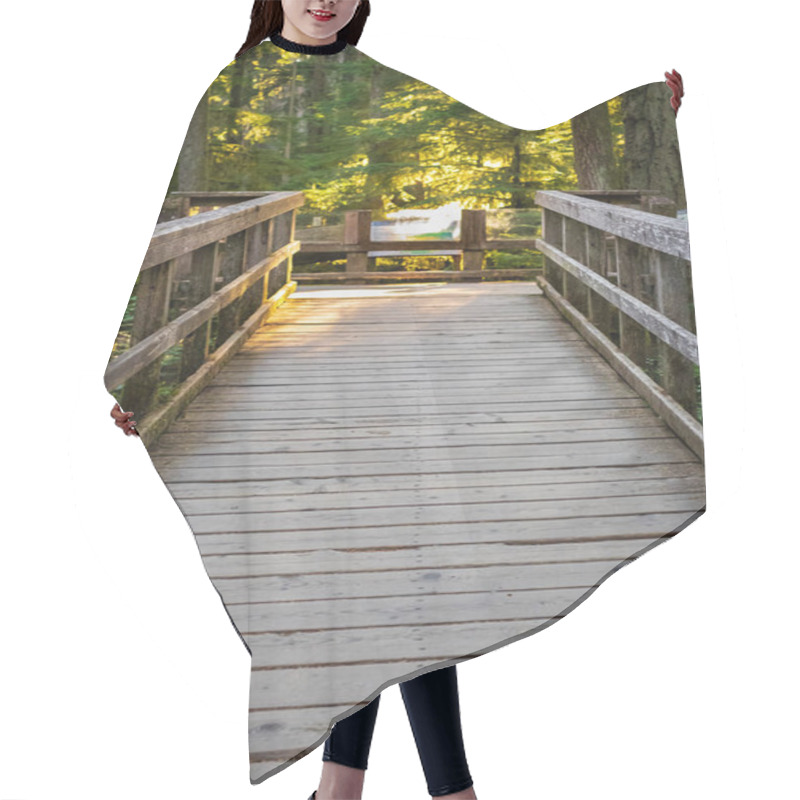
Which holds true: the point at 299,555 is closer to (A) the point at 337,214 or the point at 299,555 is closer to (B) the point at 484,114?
(A) the point at 337,214

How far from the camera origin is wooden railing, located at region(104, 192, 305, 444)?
2.74 m

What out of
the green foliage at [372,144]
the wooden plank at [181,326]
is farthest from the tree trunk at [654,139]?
the wooden plank at [181,326]

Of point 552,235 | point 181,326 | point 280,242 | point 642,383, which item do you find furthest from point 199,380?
point 642,383

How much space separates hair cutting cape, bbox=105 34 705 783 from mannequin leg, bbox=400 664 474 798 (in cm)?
38

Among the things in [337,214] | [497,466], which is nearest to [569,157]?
[337,214]

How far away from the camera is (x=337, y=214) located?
9.53 ft

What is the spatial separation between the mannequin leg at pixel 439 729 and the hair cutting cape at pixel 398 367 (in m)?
0.38

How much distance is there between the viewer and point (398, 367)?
2869 millimetres

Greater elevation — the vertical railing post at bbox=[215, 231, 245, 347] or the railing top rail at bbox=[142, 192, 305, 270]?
the railing top rail at bbox=[142, 192, 305, 270]

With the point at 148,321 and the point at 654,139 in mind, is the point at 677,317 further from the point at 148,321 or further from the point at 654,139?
the point at 148,321

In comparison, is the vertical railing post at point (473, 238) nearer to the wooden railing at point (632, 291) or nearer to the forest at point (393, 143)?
the forest at point (393, 143)

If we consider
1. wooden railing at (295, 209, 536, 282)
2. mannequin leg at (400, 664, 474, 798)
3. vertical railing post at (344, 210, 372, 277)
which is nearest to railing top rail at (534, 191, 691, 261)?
wooden railing at (295, 209, 536, 282)

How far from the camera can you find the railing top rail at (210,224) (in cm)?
276

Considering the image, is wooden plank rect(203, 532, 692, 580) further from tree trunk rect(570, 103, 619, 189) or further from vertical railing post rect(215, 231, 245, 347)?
Result: tree trunk rect(570, 103, 619, 189)
